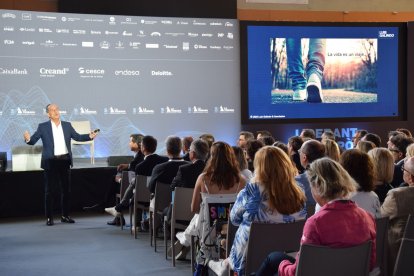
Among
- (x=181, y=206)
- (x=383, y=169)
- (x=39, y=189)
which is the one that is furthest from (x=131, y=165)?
(x=383, y=169)

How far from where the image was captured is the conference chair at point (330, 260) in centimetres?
273

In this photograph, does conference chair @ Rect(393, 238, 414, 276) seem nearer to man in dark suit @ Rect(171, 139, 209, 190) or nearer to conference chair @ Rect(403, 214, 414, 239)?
conference chair @ Rect(403, 214, 414, 239)

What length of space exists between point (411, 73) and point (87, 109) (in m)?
5.82

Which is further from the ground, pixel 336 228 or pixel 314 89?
pixel 314 89

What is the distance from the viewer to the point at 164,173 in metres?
6.16

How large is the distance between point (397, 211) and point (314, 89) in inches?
274

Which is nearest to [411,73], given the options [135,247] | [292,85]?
[292,85]

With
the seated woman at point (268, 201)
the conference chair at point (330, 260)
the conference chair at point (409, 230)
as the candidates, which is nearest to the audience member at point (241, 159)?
the seated woman at point (268, 201)

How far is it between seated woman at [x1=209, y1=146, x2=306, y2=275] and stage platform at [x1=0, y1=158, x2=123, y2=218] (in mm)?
5136

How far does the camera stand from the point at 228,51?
33.5 feet

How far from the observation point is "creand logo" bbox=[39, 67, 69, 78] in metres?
9.09

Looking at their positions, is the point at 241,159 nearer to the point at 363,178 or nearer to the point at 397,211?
the point at 363,178

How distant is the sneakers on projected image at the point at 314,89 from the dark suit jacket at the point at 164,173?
4.91 meters

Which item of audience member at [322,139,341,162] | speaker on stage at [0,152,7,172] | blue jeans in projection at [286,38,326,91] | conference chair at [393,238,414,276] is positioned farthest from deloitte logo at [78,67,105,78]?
conference chair at [393,238,414,276]
